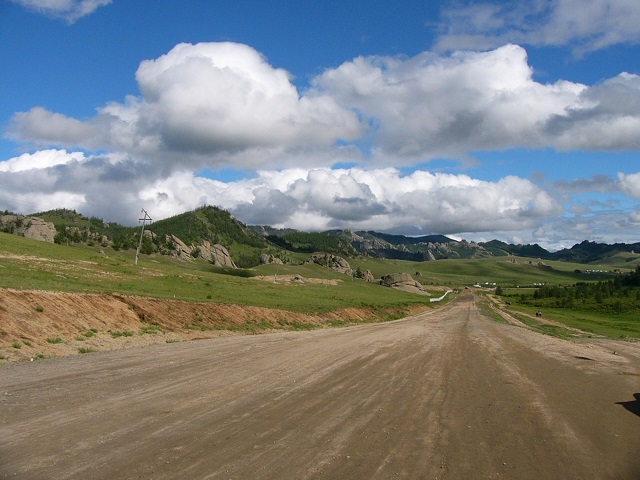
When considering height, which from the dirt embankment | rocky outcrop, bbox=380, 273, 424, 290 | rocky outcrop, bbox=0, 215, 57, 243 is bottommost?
rocky outcrop, bbox=380, 273, 424, 290

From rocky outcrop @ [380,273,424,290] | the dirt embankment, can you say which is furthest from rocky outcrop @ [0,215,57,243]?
the dirt embankment

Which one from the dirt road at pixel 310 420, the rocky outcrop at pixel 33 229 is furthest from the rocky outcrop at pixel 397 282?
the dirt road at pixel 310 420

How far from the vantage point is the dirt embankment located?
2008cm

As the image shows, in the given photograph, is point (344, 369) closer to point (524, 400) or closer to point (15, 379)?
point (524, 400)

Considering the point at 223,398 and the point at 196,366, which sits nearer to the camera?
the point at 223,398

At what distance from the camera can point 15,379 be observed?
45.1ft

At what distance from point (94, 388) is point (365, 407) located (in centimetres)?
757

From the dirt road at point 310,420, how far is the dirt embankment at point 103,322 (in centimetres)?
291

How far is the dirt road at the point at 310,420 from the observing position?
7848 mm

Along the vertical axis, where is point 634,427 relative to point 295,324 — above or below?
above

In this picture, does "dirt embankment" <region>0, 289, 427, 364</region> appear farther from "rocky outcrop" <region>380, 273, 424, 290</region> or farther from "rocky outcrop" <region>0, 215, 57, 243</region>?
"rocky outcrop" <region>0, 215, 57, 243</region>

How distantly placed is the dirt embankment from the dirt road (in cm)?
291

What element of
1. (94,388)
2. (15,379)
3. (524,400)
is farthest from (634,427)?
(15,379)

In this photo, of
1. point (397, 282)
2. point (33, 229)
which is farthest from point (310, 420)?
point (33, 229)
